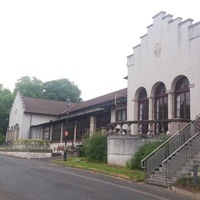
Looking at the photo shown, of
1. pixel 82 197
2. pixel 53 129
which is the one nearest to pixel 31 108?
pixel 53 129

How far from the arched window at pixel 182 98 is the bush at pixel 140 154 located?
4.09m

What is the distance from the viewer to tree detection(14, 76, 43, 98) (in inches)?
2656

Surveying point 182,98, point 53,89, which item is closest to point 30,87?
point 53,89

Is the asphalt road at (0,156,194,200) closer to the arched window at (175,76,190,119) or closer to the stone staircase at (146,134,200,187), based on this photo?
the stone staircase at (146,134,200,187)

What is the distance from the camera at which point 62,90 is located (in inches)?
2763

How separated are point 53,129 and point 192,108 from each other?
89.6 feet

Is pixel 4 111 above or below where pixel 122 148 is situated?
above

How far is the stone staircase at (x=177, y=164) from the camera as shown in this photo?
14.0m

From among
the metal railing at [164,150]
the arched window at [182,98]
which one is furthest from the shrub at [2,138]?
the metal railing at [164,150]

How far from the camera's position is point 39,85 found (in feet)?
233

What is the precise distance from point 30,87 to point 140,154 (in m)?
54.8

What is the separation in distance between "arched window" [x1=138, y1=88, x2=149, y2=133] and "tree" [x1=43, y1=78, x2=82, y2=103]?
44.7 m

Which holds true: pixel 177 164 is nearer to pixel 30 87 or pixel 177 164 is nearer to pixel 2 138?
pixel 2 138

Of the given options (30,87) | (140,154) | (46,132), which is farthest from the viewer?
(30,87)
